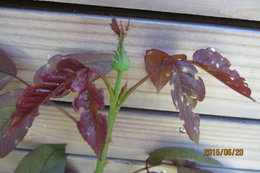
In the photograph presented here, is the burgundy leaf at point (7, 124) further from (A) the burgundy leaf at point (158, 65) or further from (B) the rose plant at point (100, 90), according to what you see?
(A) the burgundy leaf at point (158, 65)

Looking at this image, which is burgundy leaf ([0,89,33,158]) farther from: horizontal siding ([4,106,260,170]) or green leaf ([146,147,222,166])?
green leaf ([146,147,222,166])

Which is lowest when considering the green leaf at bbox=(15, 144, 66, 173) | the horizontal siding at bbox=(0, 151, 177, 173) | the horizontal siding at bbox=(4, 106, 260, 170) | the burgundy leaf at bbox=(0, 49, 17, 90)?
the horizontal siding at bbox=(0, 151, 177, 173)

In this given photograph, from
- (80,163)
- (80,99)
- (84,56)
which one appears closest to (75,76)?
(80,99)

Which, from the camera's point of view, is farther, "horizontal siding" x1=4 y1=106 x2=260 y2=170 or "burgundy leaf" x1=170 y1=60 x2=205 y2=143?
"horizontal siding" x1=4 y1=106 x2=260 y2=170

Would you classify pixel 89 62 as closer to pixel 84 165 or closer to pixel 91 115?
pixel 91 115

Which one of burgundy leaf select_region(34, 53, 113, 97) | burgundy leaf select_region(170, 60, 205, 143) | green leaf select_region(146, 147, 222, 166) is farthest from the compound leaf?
green leaf select_region(146, 147, 222, 166)
